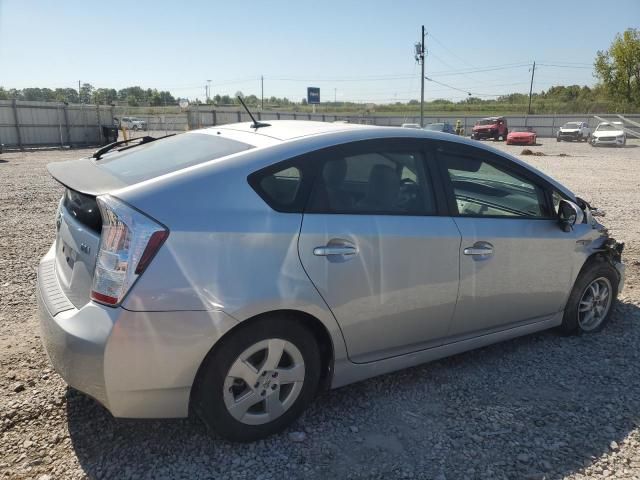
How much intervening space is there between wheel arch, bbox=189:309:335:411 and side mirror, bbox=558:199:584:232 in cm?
201

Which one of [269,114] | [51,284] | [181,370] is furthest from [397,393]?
[269,114]

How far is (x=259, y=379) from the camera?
8.43 feet

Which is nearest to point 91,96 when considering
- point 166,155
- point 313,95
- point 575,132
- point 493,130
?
point 313,95

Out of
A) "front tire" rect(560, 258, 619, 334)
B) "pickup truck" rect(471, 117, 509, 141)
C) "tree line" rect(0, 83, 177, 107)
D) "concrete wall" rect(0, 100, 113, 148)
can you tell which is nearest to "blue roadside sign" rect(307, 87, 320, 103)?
"tree line" rect(0, 83, 177, 107)

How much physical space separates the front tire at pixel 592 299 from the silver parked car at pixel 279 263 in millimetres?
409

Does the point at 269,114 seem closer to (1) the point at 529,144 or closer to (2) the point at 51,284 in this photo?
(1) the point at 529,144

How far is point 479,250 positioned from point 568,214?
35.1 inches

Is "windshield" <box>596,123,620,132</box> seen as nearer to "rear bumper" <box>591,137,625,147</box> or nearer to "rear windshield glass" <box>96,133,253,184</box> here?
"rear bumper" <box>591,137,625,147</box>

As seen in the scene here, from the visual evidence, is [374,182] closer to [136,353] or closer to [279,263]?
[279,263]

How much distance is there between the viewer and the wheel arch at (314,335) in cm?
241

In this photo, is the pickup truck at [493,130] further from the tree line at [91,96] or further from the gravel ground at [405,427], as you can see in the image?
the gravel ground at [405,427]

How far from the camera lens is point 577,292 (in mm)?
3898

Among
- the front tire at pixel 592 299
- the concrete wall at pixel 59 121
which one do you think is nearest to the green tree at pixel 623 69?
the concrete wall at pixel 59 121

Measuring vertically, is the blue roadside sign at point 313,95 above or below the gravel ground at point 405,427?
above
